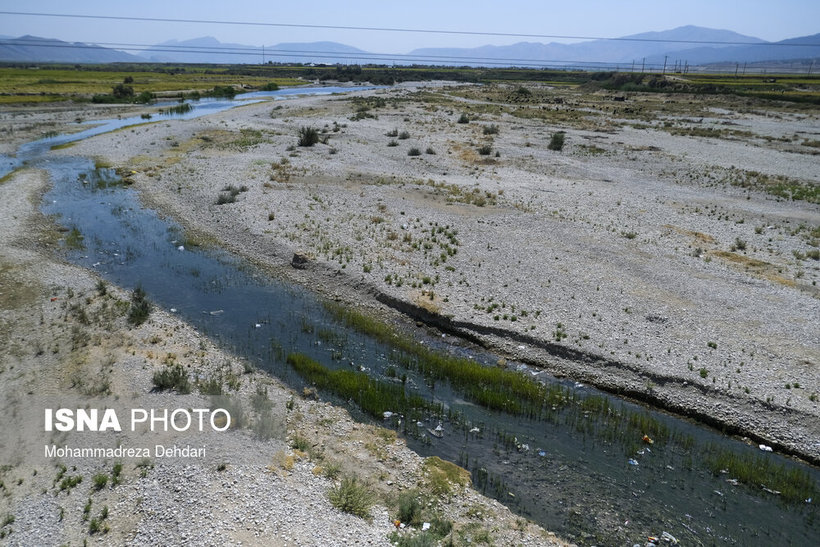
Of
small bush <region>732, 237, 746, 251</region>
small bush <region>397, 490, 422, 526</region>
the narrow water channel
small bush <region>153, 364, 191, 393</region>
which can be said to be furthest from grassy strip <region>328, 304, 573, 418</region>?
Result: small bush <region>732, 237, 746, 251</region>

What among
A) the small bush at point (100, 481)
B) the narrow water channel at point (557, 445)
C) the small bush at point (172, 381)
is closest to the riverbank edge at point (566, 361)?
the narrow water channel at point (557, 445)

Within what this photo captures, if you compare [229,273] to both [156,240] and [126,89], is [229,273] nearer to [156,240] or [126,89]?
[156,240]

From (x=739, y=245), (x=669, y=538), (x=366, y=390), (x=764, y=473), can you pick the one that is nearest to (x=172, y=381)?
(x=366, y=390)

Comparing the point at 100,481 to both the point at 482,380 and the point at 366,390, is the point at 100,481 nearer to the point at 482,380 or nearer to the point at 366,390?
the point at 366,390

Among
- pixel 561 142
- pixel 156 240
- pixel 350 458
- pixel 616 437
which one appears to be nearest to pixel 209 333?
pixel 350 458

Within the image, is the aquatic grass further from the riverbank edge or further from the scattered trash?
the scattered trash

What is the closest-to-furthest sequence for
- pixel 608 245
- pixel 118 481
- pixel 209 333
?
pixel 118 481
pixel 209 333
pixel 608 245
